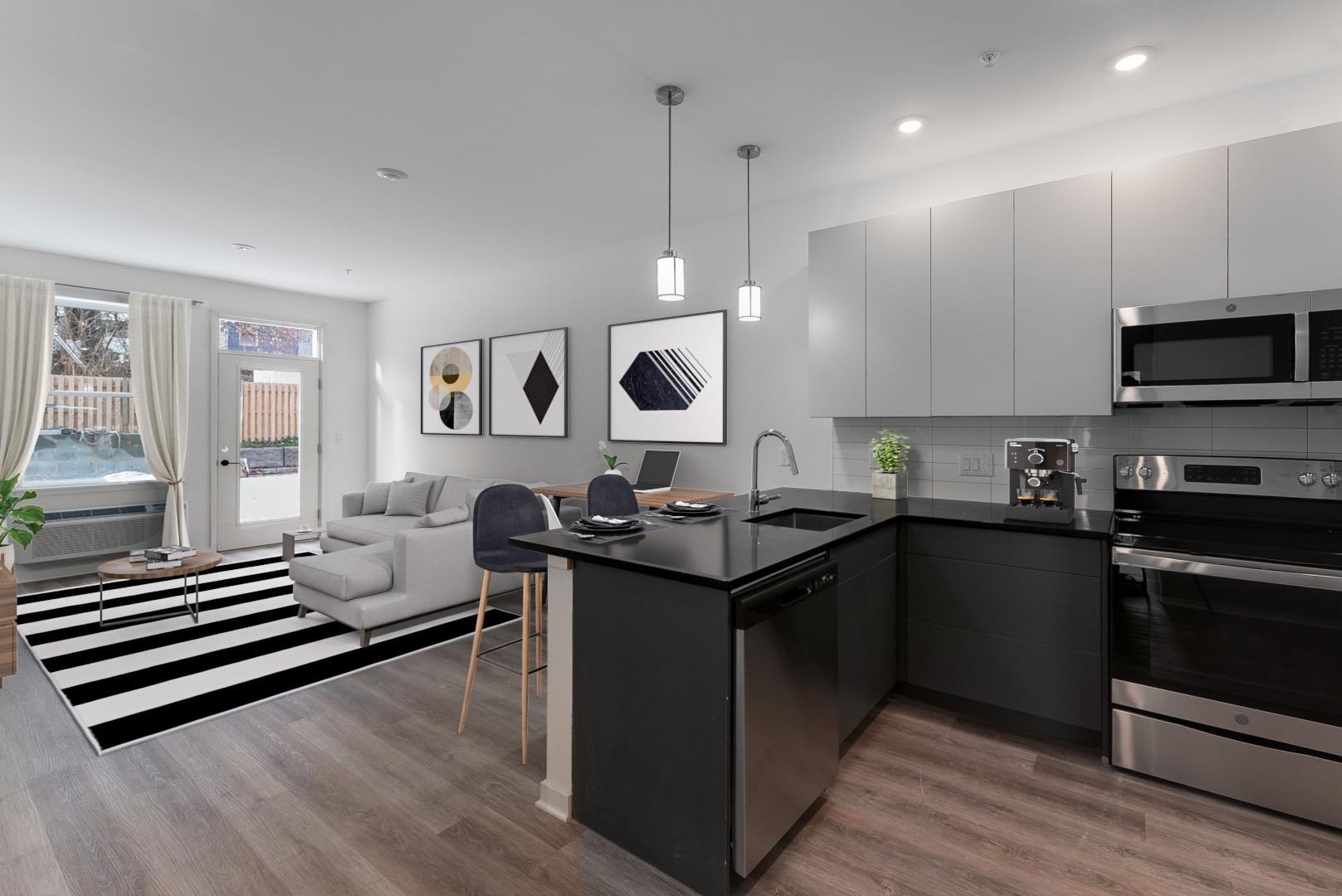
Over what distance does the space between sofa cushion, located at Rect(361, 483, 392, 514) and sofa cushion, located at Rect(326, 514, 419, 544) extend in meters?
0.23

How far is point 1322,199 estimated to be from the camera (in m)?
2.27

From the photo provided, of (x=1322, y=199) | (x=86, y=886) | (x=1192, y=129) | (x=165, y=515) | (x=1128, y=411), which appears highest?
(x=1192, y=129)

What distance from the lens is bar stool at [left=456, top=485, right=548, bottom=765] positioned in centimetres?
258

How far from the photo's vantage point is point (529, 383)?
563cm

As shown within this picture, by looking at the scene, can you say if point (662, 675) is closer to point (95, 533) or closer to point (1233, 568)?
point (1233, 568)

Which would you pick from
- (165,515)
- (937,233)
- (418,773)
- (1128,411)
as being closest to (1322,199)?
(1128,411)

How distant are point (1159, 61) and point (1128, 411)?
1.41 metres

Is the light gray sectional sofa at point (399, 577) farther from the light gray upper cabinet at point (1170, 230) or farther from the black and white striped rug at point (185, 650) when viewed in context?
the light gray upper cabinet at point (1170, 230)

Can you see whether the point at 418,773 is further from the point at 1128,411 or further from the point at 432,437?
the point at 432,437

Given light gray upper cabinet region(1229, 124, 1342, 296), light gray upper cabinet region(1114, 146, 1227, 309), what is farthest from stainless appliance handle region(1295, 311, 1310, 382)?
light gray upper cabinet region(1114, 146, 1227, 309)

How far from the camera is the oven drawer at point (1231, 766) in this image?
2.01 m

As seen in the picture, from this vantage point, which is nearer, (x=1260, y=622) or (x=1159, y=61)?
(x=1260, y=622)

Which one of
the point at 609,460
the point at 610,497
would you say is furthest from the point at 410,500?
the point at 610,497

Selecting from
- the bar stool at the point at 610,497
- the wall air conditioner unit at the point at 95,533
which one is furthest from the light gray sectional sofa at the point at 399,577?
the wall air conditioner unit at the point at 95,533
